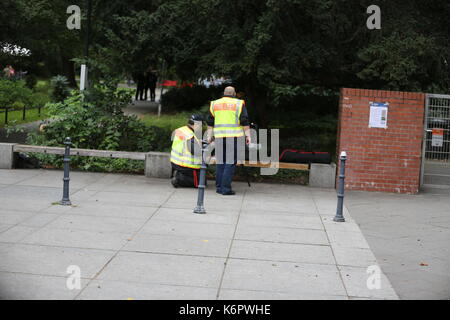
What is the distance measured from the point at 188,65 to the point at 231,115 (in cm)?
427

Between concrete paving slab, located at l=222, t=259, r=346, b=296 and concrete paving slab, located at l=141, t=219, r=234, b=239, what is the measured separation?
1254mm

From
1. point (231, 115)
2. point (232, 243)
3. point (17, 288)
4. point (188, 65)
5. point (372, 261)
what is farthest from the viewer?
point (188, 65)

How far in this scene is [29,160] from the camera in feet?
44.0

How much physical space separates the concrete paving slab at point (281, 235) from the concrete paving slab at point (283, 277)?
1118 millimetres

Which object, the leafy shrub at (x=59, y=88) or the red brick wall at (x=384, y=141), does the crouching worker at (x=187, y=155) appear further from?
the leafy shrub at (x=59, y=88)

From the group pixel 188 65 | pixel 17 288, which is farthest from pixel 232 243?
pixel 188 65

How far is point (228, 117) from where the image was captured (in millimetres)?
11633

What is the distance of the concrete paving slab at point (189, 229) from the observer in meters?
8.74

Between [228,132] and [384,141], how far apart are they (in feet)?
10.2

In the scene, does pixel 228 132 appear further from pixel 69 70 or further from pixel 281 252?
pixel 69 70

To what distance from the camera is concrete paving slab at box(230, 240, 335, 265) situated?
775cm

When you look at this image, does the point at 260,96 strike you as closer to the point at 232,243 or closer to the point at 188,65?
the point at 188,65
